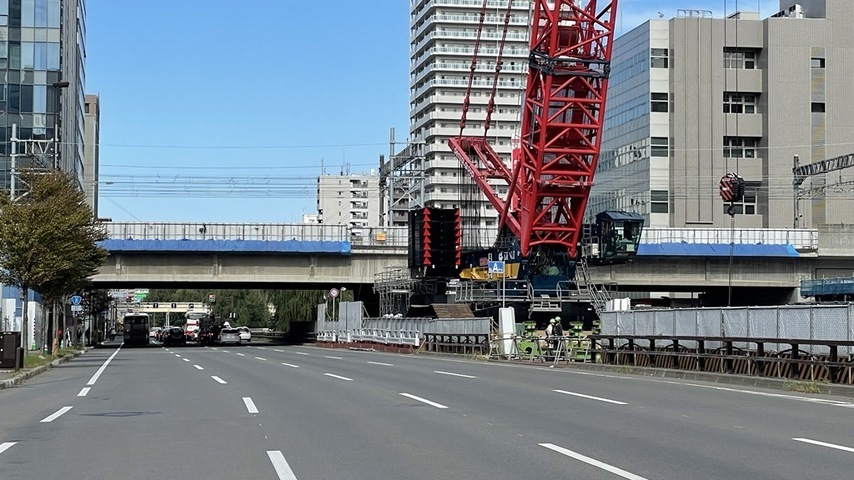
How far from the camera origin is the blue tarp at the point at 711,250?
231ft

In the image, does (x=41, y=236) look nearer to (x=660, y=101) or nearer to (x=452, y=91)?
(x=660, y=101)

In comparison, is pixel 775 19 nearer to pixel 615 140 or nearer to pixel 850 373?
pixel 615 140

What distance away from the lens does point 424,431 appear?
14.3 m

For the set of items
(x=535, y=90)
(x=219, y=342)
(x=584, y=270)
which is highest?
(x=535, y=90)

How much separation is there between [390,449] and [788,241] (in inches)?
2559

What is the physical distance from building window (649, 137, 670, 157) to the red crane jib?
124 ft

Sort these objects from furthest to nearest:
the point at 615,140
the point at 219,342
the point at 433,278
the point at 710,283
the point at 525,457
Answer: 1. the point at 615,140
2. the point at 219,342
3. the point at 710,283
4. the point at 433,278
5. the point at 525,457

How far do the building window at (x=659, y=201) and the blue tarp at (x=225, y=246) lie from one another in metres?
39.6

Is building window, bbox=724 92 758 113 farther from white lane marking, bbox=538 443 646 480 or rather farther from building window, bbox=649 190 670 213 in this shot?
white lane marking, bbox=538 443 646 480

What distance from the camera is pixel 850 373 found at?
2192 centimetres

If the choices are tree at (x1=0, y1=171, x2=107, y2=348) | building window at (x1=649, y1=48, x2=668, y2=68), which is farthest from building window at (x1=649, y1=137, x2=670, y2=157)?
tree at (x1=0, y1=171, x2=107, y2=348)

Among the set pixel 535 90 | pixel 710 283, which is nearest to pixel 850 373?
pixel 535 90

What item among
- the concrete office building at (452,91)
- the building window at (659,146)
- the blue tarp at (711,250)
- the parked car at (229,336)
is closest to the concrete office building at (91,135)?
the concrete office building at (452,91)

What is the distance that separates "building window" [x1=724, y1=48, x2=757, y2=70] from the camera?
9900 centimetres
